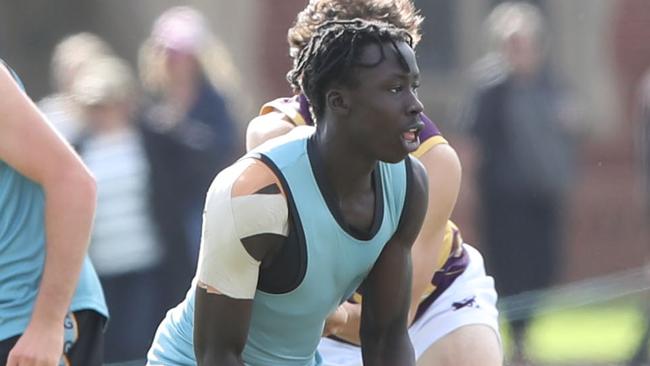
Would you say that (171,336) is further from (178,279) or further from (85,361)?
(178,279)

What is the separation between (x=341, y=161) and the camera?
3.64 m

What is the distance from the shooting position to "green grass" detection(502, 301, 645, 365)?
8.74m

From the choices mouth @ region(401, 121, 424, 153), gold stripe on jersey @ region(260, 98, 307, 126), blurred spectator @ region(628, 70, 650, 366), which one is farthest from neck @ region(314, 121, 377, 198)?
blurred spectator @ region(628, 70, 650, 366)

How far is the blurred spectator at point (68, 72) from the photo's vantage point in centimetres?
775

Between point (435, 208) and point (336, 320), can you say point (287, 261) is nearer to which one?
point (336, 320)

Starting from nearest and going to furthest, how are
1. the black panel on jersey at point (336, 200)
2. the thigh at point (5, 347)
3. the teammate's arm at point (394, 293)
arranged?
the black panel on jersey at point (336, 200) < the teammate's arm at point (394, 293) < the thigh at point (5, 347)

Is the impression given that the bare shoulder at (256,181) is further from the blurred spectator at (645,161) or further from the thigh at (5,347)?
the blurred spectator at (645,161)

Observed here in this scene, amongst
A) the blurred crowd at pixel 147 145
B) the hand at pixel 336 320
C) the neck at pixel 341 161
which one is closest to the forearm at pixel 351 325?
the hand at pixel 336 320

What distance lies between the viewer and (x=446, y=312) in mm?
4875

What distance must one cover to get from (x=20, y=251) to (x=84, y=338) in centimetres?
29

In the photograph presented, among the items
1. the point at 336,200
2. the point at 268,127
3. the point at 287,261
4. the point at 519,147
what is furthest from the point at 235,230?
the point at 519,147

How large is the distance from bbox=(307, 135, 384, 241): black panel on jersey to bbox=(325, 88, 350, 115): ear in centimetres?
11

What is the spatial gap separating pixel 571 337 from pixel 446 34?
1.87 m

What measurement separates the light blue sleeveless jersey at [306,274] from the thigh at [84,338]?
0.74 ft
